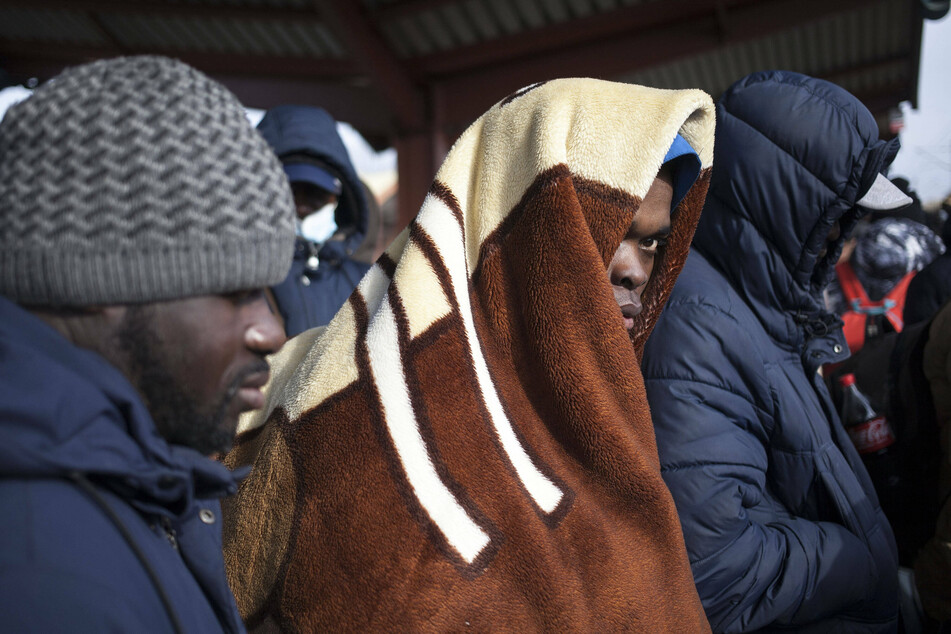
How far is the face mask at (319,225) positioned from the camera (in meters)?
2.96

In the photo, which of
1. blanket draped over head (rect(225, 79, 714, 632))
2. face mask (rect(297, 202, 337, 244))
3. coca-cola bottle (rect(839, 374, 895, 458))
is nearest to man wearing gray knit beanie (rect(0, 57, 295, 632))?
blanket draped over head (rect(225, 79, 714, 632))

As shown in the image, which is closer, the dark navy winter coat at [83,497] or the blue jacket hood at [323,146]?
the dark navy winter coat at [83,497]

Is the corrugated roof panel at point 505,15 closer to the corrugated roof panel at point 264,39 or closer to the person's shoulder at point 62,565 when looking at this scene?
the corrugated roof panel at point 264,39

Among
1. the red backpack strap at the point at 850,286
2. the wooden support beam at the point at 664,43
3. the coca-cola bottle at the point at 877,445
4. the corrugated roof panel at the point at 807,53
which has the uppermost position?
the coca-cola bottle at the point at 877,445

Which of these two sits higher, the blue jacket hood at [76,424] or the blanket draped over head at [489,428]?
the blue jacket hood at [76,424]

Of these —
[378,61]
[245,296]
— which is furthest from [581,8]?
[245,296]

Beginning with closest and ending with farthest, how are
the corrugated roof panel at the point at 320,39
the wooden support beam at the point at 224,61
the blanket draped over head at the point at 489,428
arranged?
1. the blanket draped over head at the point at 489,428
2. the corrugated roof panel at the point at 320,39
3. the wooden support beam at the point at 224,61

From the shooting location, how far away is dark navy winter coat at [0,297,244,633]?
628 mm

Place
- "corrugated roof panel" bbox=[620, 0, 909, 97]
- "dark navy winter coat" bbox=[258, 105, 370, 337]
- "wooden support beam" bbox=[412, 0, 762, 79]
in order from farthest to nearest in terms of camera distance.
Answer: "corrugated roof panel" bbox=[620, 0, 909, 97] → "wooden support beam" bbox=[412, 0, 762, 79] → "dark navy winter coat" bbox=[258, 105, 370, 337]

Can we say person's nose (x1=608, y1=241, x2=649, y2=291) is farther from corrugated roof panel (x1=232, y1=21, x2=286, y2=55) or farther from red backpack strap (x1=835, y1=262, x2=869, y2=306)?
corrugated roof panel (x1=232, y1=21, x2=286, y2=55)

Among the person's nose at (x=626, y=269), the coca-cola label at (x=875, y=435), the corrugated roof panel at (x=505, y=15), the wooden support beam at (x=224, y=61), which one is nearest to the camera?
the person's nose at (x=626, y=269)

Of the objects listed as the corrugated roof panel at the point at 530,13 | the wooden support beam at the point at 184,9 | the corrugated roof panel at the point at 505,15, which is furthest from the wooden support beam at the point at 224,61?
the corrugated roof panel at the point at 530,13

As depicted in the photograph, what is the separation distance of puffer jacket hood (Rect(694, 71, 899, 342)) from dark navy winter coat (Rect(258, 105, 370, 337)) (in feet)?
4.70

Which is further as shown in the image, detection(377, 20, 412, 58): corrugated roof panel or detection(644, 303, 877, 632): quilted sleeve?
detection(377, 20, 412, 58): corrugated roof panel
